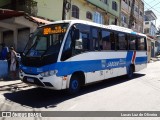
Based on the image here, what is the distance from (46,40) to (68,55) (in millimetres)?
1099

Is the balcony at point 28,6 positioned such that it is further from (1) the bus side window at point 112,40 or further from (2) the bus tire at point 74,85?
(2) the bus tire at point 74,85

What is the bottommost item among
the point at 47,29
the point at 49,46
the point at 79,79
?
the point at 79,79

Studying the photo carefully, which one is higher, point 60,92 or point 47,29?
point 47,29

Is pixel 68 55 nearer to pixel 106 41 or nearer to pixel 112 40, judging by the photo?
pixel 106 41

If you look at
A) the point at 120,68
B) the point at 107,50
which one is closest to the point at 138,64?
the point at 120,68

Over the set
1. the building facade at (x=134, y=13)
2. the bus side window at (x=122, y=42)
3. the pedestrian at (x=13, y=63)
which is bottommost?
the pedestrian at (x=13, y=63)

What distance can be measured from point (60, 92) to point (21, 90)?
176cm

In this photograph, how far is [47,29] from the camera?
9.51 m

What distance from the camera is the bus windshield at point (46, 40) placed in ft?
28.7

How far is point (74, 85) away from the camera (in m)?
9.47

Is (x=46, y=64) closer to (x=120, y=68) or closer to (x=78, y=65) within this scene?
(x=78, y=65)

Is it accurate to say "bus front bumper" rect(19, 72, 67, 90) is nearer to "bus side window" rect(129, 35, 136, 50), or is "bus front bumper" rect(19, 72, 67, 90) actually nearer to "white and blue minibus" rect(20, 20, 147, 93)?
"white and blue minibus" rect(20, 20, 147, 93)

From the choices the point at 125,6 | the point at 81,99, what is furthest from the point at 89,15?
the point at 81,99

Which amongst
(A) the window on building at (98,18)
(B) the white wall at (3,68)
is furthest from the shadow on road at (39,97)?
(A) the window on building at (98,18)
